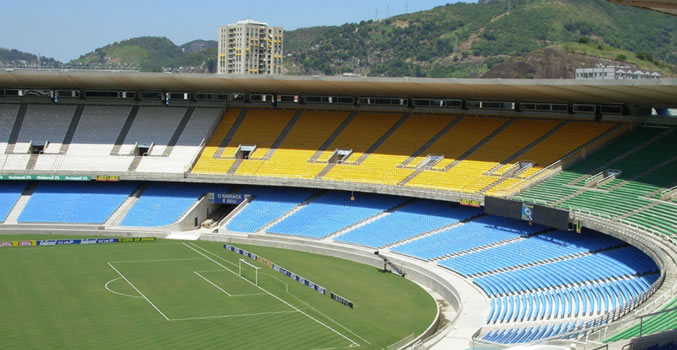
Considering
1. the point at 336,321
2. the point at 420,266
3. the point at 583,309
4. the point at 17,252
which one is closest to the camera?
the point at 583,309

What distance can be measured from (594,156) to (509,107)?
25.8 ft

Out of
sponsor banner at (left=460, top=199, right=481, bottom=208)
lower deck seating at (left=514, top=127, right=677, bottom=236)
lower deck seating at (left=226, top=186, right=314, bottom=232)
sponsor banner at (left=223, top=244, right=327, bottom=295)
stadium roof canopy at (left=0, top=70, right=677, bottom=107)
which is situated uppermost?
stadium roof canopy at (left=0, top=70, right=677, bottom=107)

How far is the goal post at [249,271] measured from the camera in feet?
109

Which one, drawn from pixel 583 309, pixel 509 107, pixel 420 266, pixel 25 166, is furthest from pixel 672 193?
pixel 25 166

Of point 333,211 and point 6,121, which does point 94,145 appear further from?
point 333,211

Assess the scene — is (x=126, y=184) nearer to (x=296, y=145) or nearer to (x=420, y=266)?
(x=296, y=145)

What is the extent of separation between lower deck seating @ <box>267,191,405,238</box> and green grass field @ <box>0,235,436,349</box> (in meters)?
3.40

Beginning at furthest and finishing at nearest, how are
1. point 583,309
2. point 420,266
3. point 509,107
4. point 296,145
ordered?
point 296,145 < point 509,107 < point 420,266 < point 583,309

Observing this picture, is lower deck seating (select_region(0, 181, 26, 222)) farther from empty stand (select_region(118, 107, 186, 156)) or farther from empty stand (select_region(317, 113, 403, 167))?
empty stand (select_region(317, 113, 403, 167))

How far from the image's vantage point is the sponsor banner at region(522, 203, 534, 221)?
35.0 meters

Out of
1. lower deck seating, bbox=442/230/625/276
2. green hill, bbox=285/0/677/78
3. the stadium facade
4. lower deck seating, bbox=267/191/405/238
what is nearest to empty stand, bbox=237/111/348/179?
the stadium facade

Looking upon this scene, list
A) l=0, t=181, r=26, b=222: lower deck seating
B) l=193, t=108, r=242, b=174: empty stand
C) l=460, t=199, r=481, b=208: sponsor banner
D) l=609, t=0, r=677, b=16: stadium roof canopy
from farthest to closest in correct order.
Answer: l=193, t=108, r=242, b=174: empty stand → l=0, t=181, r=26, b=222: lower deck seating → l=460, t=199, r=481, b=208: sponsor banner → l=609, t=0, r=677, b=16: stadium roof canopy

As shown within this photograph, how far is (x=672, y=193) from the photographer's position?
3144cm

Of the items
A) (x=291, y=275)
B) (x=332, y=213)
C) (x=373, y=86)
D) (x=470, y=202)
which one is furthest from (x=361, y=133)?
(x=291, y=275)
